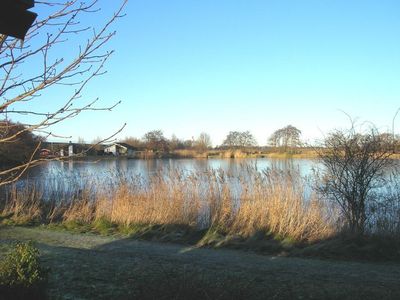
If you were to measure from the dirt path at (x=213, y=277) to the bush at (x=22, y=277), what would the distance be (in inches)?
21.2

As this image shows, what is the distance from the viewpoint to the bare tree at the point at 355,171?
35.9ft

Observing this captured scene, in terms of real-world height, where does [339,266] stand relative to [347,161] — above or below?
below

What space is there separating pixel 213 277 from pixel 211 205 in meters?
6.18

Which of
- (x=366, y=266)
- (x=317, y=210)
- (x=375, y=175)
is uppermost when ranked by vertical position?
(x=375, y=175)

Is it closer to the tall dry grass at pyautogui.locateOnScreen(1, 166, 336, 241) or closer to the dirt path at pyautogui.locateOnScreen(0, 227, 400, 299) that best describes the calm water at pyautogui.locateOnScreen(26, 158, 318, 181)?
the tall dry grass at pyautogui.locateOnScreen(1, 166, 336, 241)

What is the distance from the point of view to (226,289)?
5.43 metres

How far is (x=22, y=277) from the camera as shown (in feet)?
15.0

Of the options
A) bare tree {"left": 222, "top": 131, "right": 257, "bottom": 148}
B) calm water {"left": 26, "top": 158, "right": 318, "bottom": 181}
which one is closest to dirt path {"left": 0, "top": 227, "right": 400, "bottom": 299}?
calm water {"left": 26, "top": 158, "right": 318, "bottom": 181}

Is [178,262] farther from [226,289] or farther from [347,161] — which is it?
[347,161]

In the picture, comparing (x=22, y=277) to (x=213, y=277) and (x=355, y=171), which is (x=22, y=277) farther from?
(x=355, y=171)

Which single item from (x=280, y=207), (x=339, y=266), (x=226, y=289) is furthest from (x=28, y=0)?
(x=280, y=207)

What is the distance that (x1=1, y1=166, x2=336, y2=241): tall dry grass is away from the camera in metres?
10.9

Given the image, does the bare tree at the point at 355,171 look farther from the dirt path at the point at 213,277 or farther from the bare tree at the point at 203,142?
the bare tree at the point at 203,142

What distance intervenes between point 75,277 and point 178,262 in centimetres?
197
